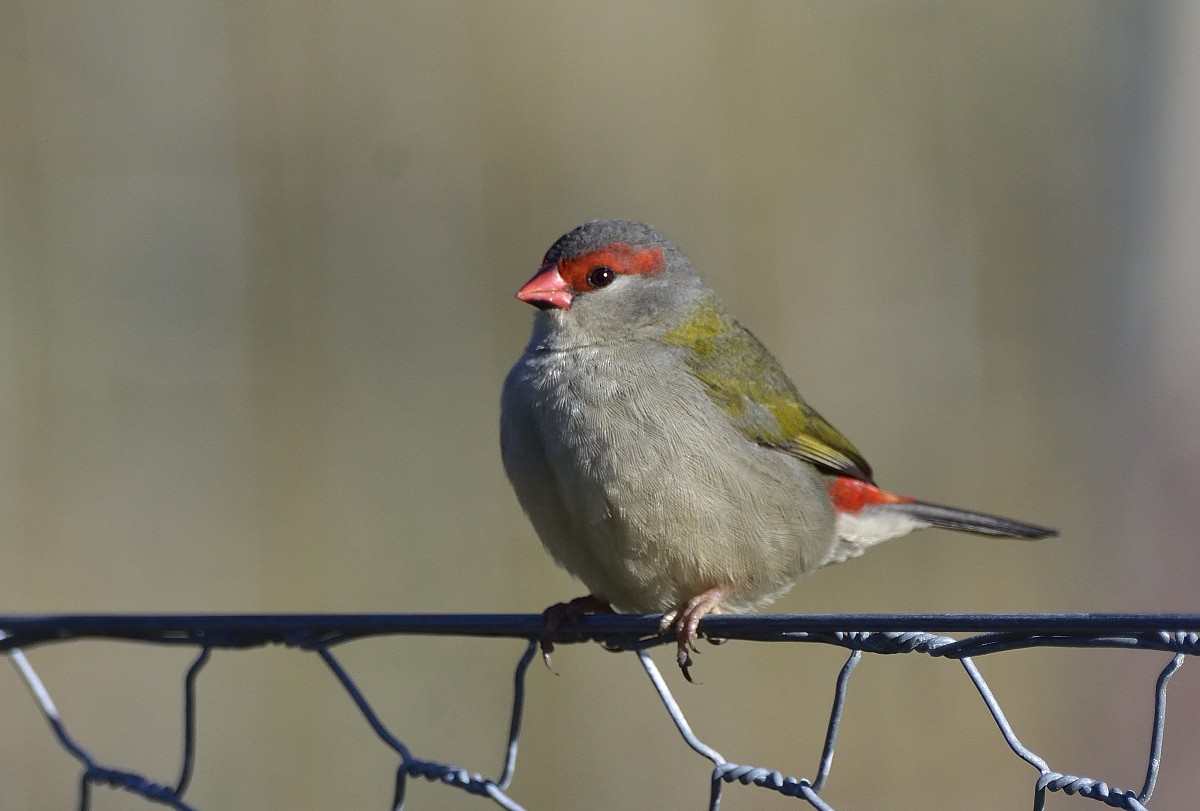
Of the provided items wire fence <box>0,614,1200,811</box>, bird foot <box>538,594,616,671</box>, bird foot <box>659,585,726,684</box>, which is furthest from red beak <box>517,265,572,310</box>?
wire fence <box>0,614,1200,811</box>

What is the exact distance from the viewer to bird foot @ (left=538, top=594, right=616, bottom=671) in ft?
8.89

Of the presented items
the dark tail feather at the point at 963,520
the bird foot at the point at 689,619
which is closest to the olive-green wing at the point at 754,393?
the dark tail feather at the point at 963,520

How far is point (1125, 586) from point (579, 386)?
4.12 metres

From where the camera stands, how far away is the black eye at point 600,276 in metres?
3.87

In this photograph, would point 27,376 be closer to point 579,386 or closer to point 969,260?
point 579,386

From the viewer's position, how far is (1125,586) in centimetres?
646

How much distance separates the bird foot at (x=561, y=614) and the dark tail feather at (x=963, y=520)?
3.22 ft

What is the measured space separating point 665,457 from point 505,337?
271 cm

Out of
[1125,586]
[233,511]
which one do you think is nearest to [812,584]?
[1125,586]

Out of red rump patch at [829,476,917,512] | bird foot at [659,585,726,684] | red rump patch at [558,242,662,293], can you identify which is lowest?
bird foot at [659,585,726,684]

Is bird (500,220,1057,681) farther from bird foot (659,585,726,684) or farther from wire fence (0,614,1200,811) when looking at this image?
wire fence (0,614,1200,811)

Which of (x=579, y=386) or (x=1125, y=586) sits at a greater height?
(x=579, y=386)

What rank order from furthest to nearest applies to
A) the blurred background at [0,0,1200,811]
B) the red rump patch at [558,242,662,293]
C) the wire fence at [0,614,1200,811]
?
the blurred background at [0,0,1200,811]
the red rump patch at [558,242,662,293]
the wire fence at [0,614,1200,811]

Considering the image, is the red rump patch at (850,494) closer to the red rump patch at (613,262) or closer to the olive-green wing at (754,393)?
the olive-green wing at (754,393)
